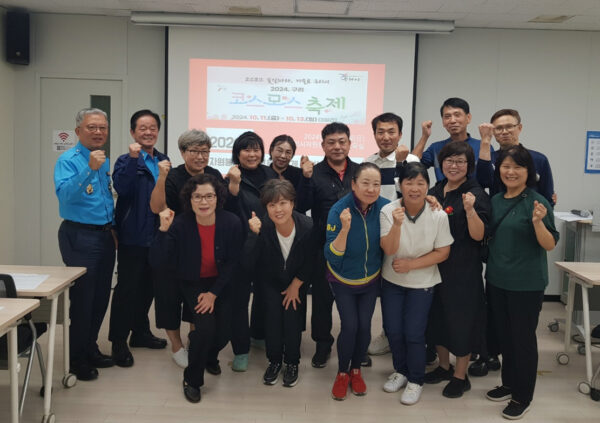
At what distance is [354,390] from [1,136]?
13.9 feet

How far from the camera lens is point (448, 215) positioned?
2.66 metres

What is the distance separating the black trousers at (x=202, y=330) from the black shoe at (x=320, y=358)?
0.66 metres

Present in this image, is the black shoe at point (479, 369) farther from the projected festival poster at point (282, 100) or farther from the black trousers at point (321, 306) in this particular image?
the projected festival poster at point (282, 100)

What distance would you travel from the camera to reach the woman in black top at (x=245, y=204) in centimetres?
300

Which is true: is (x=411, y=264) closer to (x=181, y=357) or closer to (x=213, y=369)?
(x=213, y=369)

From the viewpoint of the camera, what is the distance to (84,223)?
9.27ft

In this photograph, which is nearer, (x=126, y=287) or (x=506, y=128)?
(x=506, y=128)

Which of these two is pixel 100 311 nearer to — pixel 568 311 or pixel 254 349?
pixel 254 349

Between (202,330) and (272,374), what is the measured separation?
57 centimetres

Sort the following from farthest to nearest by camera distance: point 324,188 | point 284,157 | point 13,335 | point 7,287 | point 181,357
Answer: point 284,157 < point 181,357 < point 324,188 < point 7,287 < point 13,335

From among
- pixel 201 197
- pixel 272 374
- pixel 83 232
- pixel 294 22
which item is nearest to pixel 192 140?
pixel 201 197

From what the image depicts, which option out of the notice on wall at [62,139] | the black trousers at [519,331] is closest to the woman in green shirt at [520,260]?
the black trousers at [519,331]

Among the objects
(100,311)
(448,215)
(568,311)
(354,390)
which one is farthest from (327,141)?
(568,311)

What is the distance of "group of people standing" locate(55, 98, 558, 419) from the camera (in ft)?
8.30
